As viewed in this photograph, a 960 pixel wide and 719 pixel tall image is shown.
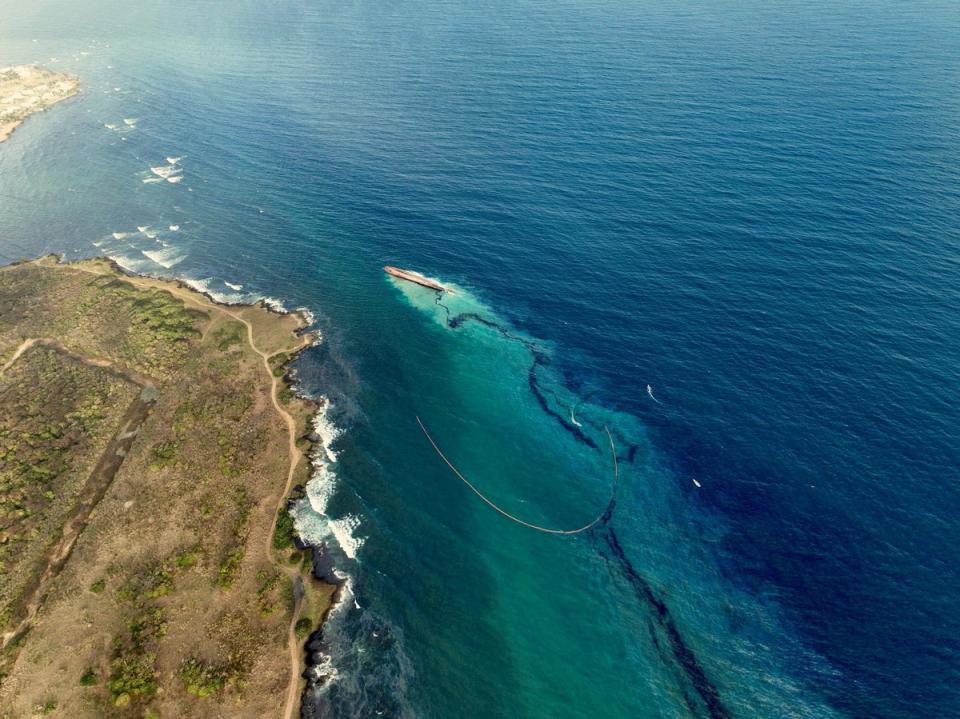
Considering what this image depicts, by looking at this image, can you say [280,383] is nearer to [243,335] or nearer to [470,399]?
A: [243,335]

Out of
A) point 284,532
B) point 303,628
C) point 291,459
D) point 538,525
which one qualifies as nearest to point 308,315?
point 291,459

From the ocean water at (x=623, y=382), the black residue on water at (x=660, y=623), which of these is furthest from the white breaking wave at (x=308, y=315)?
the black residue on water at (x=660, y=623)

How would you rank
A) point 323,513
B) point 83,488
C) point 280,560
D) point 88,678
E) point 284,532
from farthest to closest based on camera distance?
point 83,488, point 323,513, point 284,532, point 280,560, point 88,678

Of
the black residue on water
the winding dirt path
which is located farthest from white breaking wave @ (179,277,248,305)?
the black residue on water

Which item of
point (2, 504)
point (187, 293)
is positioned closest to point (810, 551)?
point (2, 504)

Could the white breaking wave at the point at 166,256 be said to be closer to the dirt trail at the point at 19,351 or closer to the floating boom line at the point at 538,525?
the dirt trail at the point at 19,351

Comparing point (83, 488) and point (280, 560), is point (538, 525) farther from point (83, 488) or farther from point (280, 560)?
point (83, 488)

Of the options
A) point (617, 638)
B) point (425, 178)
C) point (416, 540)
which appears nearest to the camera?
point (617, 638)
